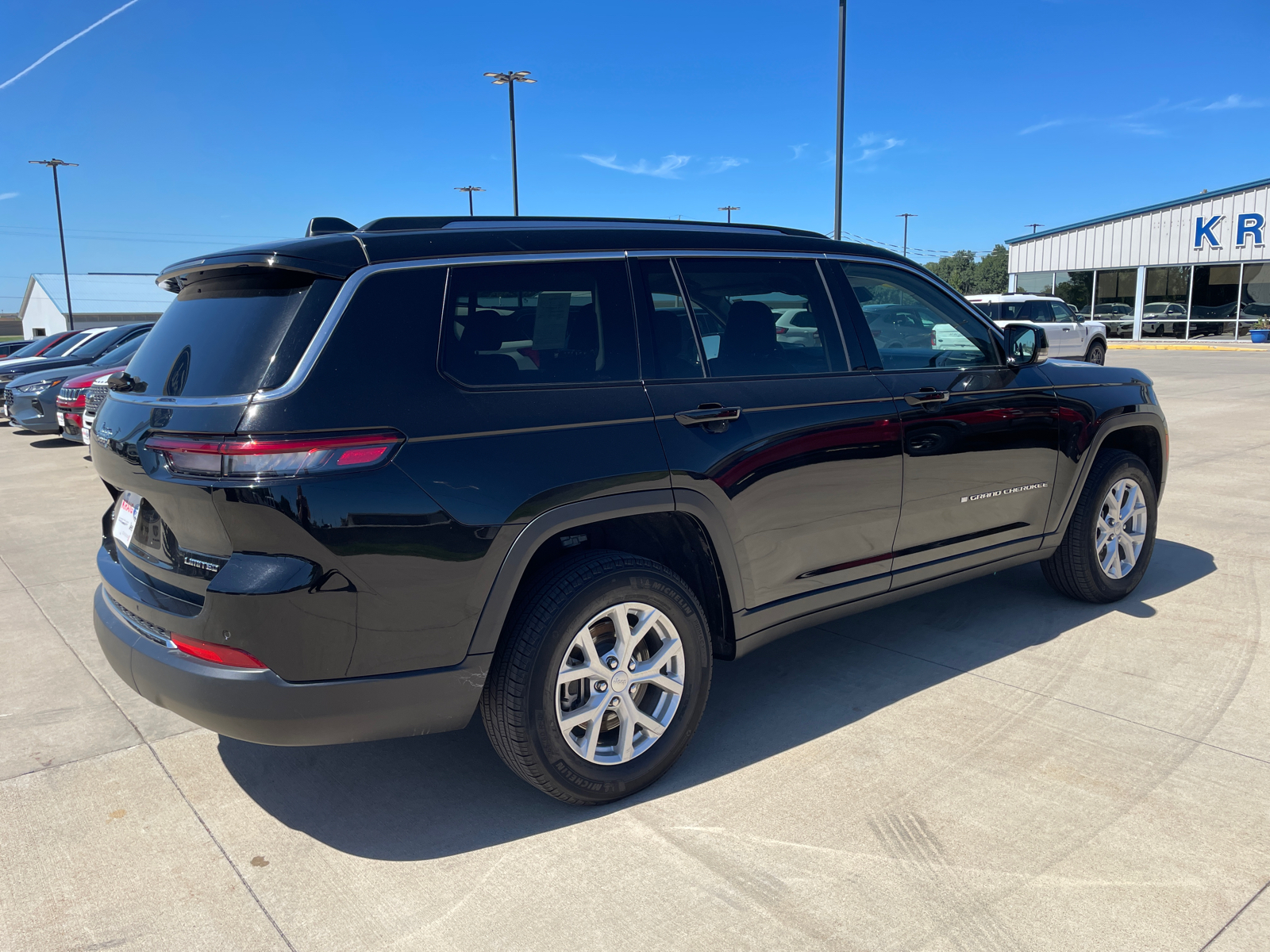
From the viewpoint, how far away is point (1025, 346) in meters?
4.38

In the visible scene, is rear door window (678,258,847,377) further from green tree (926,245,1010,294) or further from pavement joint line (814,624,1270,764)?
green tree (926,245,1010,294)

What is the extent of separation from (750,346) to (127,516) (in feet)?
7.23

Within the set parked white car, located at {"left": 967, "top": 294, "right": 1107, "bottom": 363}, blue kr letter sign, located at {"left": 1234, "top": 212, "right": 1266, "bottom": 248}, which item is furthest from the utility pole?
blue kr letter sign, located at {"left": 1234, "top": 212, "right": 1266, "bottom": 248}

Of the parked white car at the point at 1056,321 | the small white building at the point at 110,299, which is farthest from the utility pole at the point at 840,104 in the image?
the small white building at the point at 110,299

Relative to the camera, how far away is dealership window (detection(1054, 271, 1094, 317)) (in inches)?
1442

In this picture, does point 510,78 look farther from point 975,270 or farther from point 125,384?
point 975,270

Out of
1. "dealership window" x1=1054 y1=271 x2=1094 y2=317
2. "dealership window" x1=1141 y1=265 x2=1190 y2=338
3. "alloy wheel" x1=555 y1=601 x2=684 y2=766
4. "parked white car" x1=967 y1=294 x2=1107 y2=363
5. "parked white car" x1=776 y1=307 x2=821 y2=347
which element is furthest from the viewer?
"dealership window" x1=1054 y1=271 x2=1094 y2=317

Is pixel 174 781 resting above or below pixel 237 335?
below

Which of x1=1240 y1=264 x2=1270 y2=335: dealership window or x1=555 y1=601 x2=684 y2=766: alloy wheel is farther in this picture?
x1=1240 y1=264 x2=1270 y2=335: dealership window

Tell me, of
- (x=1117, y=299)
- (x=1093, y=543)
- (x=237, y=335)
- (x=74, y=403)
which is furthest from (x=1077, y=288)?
(x=237, y=335)

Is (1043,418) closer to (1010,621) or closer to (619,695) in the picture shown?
(1010,621)

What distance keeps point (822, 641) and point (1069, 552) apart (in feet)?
4.45

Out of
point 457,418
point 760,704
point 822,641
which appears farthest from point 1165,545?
point 457,418

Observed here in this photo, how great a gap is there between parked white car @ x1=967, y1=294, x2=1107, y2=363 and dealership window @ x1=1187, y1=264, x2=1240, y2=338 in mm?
13489
